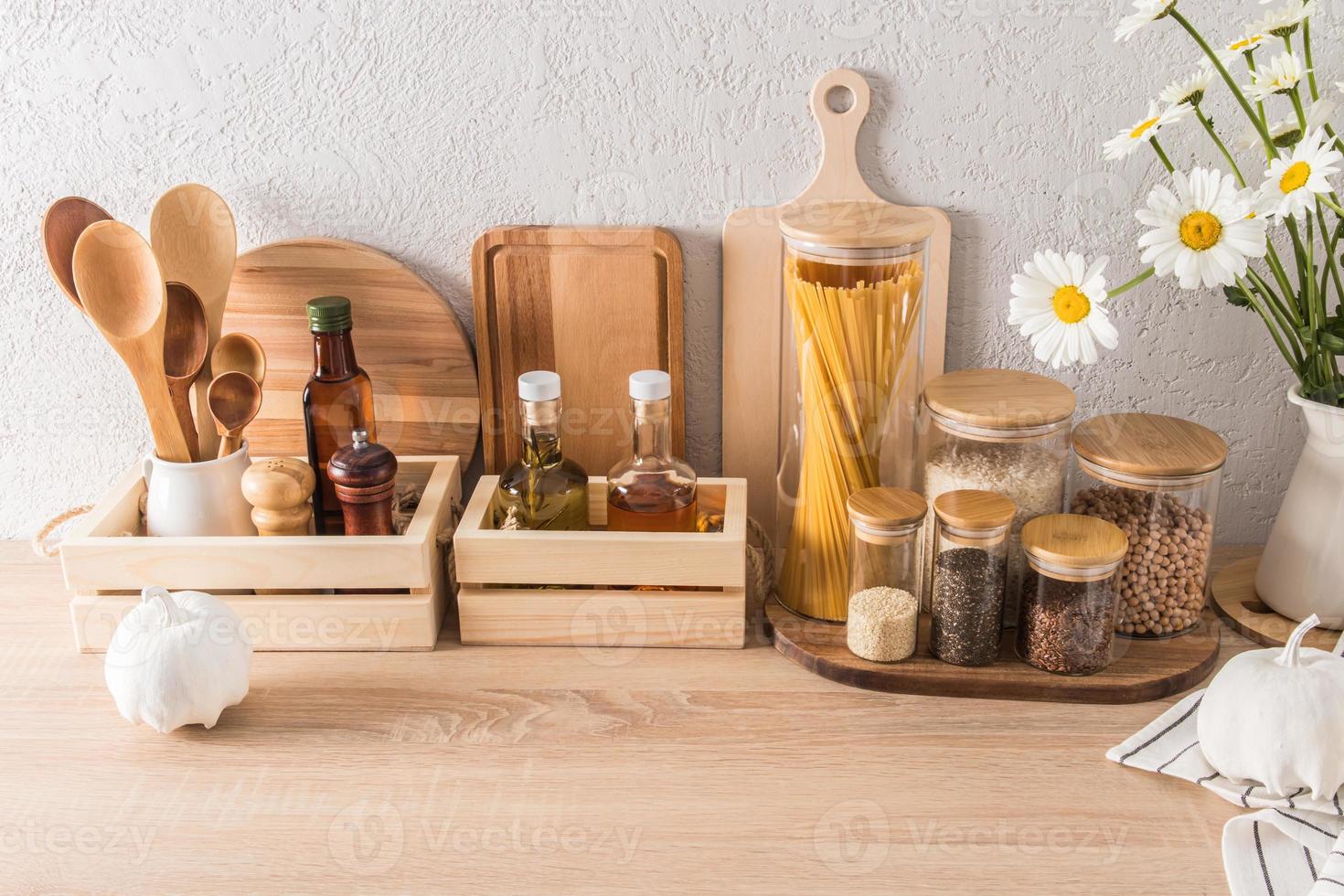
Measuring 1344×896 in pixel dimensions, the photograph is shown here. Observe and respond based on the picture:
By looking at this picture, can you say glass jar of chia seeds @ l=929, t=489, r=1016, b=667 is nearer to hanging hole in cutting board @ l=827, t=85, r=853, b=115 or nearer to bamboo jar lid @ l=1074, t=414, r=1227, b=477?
bamboo jar lid @ l=1074, t=414, r=1227, b=477

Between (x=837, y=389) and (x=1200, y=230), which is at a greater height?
(x=1200, y=230)

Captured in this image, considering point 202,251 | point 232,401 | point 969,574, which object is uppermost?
point 202,251

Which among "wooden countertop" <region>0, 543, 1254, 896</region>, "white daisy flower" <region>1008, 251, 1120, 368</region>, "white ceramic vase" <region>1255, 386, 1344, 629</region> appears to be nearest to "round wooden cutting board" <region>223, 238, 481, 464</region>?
"wooden countertop" <region>0, 543, 1254, 896</region>

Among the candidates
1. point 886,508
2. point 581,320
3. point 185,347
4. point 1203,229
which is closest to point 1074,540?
point 886,508

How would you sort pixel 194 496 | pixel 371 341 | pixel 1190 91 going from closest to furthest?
pixel 1190 91
pixel 194 496
pixel 371 341

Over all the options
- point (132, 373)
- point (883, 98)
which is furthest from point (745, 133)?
point (132, 373)

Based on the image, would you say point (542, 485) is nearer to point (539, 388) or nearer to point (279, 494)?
point (539, 388)

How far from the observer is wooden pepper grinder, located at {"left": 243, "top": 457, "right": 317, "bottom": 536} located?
3.12ft

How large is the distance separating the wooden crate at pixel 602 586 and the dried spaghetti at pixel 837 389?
0.06 m

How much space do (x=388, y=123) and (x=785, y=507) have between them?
1.58 ft

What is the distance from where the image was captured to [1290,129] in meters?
0.89

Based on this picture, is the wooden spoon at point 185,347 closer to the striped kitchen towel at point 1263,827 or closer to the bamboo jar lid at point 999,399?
the bamboo jar lid at point 999,399

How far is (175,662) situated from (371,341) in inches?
13.8

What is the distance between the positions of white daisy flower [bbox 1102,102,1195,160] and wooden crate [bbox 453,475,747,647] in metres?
0.40
